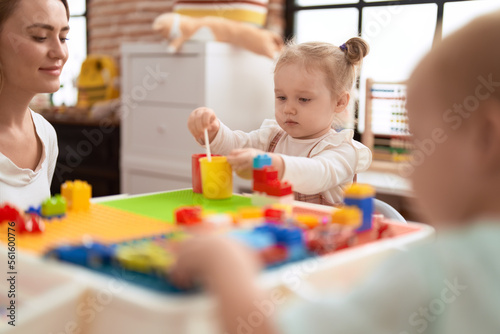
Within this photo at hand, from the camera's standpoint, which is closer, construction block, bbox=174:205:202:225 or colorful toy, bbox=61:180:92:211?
construction block, bbox=174:205:202:225

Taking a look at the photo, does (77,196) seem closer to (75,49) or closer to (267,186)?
(267,186)

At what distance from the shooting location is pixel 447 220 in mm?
602

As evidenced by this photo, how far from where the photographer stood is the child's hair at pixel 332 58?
1.35m

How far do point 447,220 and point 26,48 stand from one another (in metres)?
1.05

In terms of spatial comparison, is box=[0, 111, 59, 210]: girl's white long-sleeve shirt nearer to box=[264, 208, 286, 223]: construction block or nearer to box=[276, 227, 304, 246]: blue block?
box=[264, 208, 286, 223]: construction block

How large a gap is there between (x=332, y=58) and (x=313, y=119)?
0.52ft

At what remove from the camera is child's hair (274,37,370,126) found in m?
1.35

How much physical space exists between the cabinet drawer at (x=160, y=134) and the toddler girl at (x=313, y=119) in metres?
1.02

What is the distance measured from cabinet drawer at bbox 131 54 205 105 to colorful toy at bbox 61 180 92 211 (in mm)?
1479

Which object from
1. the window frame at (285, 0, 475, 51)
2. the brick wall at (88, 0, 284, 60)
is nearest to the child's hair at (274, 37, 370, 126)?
the window frame at (285, 0, 475, 51)

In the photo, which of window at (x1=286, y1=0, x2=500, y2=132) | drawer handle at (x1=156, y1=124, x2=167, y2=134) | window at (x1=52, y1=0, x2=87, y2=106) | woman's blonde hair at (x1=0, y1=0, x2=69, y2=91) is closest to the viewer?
woman's blonde hair at (x1=0, y1=0, x2=69, y2=91)

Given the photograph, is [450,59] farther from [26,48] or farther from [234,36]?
[234,36]

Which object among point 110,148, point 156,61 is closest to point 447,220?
point 156,61

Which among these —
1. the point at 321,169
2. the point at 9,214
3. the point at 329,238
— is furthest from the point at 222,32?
the point at 329,238
